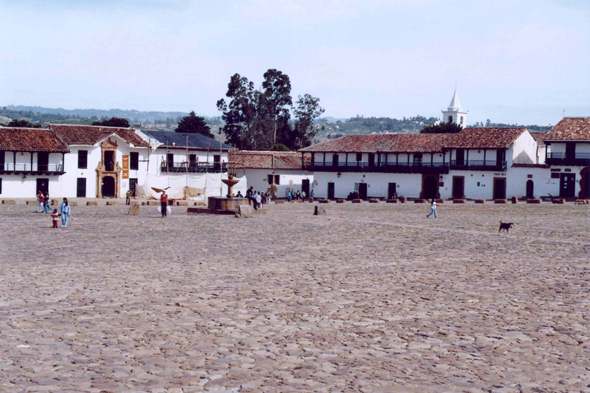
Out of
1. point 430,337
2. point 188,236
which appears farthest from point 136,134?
point 430,337

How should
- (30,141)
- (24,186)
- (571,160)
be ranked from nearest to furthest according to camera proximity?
(571,160) < (24,186) < (30,141)

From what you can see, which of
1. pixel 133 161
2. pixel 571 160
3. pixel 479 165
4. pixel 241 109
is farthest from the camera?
pixel 241 109

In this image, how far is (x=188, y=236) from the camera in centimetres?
2416

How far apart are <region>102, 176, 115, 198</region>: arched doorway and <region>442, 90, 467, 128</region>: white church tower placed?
57609 millimetres

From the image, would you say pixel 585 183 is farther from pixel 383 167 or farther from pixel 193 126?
pixel 193 126

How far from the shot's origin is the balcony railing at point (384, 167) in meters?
65.4

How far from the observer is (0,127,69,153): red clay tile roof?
59031mm

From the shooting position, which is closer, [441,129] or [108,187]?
[108,187]

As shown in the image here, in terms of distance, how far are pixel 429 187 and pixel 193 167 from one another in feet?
70.9

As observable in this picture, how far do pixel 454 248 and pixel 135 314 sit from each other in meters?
12.3

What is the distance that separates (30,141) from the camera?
60469 mm

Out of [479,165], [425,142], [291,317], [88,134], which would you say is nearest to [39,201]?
[88,134]

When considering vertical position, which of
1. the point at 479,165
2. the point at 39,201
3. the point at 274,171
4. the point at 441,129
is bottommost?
the point at 39,201

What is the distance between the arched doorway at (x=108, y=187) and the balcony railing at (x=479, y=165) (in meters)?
29.3
